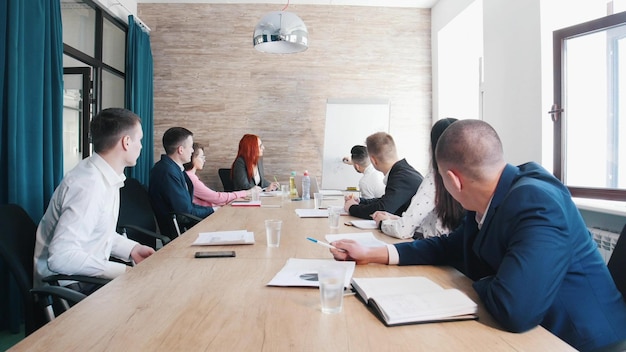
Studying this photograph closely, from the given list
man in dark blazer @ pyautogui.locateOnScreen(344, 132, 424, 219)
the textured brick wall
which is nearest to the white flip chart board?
the textured brick wall

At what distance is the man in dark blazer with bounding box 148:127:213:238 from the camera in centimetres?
329

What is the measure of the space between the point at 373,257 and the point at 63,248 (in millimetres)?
1188

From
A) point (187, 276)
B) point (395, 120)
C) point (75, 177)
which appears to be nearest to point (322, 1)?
point (395, 120)

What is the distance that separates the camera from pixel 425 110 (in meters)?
5.89

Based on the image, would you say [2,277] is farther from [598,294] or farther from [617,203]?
[617,203]

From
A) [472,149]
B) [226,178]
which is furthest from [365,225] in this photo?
[226,178]

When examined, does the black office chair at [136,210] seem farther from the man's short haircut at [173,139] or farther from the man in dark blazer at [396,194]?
the man in dark blazer at [396,194]

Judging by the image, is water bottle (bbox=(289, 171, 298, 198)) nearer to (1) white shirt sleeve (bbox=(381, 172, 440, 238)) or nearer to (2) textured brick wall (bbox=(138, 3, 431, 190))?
(2) textured brick wall (bbox=(138, 3, 431, 190))

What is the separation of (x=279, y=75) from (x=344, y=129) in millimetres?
1172

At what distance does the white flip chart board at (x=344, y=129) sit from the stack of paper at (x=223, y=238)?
12.2ft

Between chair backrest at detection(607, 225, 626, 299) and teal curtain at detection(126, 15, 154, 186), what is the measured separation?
4821 millimetres

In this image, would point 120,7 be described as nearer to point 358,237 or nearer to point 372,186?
point 372,186

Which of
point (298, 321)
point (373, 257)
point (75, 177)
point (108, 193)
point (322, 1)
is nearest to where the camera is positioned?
point (298, 321)

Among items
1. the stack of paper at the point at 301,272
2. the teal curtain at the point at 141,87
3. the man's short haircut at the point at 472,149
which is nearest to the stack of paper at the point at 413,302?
the stack of paper at the point at 301,272
